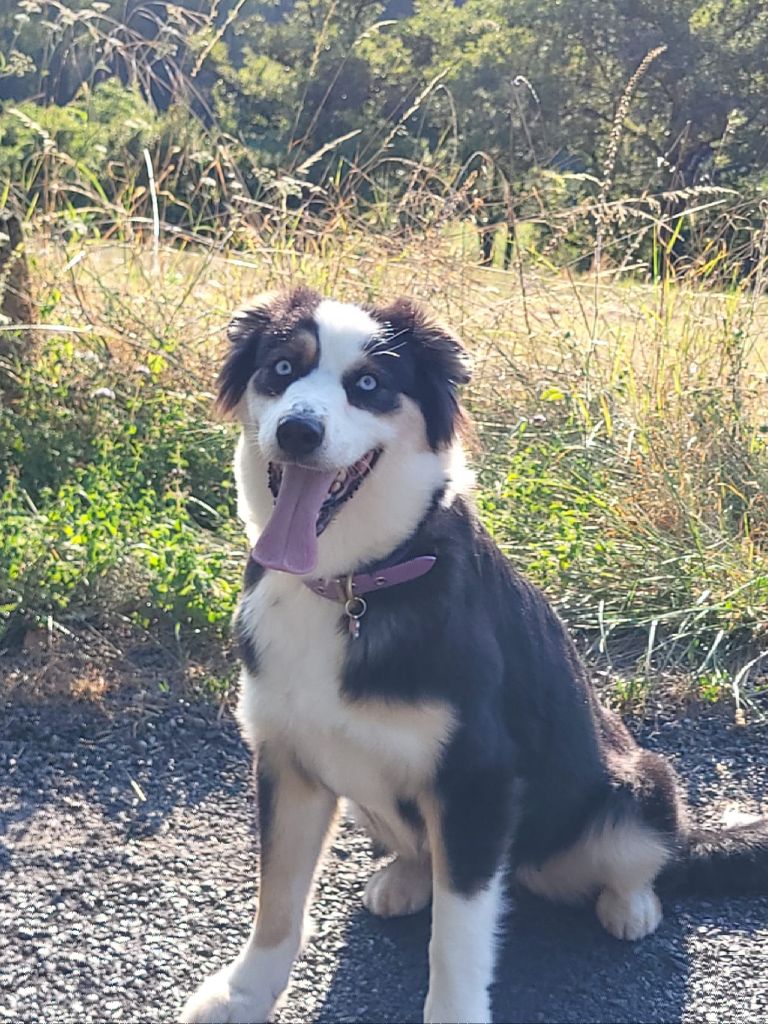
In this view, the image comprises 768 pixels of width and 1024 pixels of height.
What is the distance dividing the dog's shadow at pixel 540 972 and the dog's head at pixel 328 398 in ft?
3.34

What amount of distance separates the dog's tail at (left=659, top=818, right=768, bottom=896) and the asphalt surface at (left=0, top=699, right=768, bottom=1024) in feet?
0.17

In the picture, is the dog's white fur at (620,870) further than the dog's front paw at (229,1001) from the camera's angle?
Yes

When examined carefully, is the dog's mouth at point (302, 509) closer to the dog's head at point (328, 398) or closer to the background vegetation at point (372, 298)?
the dog's head at point (328, 398)

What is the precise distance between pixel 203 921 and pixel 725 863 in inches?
54.8

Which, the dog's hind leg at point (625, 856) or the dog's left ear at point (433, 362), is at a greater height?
the dog's left ear at point (433, 362)

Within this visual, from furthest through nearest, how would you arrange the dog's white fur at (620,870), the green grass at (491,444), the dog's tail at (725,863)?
the green grass at (491,444) → the dog's tail at (725,863) → the dog's white fur at (620,870)

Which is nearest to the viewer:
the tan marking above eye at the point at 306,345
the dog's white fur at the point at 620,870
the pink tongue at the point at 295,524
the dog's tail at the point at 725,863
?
the pink tongue at the point at 295,524

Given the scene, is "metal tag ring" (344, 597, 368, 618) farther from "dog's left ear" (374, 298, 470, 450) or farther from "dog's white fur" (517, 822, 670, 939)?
"dog's white fur" (517, 822, 670, 939)

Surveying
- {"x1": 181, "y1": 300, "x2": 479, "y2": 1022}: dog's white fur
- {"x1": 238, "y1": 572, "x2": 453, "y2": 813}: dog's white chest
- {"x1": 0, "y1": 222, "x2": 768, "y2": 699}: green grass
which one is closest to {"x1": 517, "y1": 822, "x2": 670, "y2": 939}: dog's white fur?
{"x1": 181, "y1": 300, "x2": 479, "y2": 1022}: dog's white fur

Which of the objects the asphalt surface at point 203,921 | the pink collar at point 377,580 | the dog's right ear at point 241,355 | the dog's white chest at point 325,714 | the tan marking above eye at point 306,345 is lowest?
the asphalt surface at point 203,921

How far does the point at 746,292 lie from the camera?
605 cm

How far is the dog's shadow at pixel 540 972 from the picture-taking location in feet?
9.00

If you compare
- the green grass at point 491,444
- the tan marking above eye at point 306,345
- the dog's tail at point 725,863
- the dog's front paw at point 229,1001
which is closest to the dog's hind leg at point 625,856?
the dog's tail at point 725,863

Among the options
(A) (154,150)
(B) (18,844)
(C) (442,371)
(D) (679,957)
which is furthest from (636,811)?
(A) (154,150)
